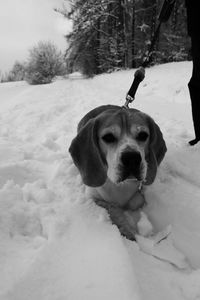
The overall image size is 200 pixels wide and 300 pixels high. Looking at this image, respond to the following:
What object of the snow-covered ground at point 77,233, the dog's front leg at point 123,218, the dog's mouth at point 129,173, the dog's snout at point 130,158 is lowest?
the dog's front leg at point 123,218

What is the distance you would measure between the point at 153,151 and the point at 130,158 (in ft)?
1.87

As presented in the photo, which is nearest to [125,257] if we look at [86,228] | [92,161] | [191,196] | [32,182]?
[86,228]

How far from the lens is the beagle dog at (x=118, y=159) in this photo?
9.08ft

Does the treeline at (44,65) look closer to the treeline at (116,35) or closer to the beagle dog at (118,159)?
the treeline at (116,35)

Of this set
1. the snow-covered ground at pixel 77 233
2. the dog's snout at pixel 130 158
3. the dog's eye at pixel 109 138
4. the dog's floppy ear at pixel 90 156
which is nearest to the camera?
the snow-covered ground at pixel 77 233

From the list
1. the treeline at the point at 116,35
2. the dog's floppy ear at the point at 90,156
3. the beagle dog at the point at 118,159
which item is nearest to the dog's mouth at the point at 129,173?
the beagle dog at the point at 118,159

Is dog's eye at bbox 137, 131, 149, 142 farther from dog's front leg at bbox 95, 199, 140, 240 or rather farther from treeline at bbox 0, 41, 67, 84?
treeline at bbox 0, 41, 67, 84

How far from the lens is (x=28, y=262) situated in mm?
2137

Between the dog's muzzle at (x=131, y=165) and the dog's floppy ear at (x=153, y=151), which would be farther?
the dog's floppy ear at (x=153, y=151)

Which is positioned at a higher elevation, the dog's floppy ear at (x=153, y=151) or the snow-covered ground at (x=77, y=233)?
the dog's floppy ear at (x=153, y=151)

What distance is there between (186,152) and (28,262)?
2.69m

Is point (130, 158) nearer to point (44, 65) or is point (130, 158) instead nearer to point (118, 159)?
point (118, 159)

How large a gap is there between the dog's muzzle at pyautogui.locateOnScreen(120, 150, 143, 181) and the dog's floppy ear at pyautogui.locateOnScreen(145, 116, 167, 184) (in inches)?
15.4

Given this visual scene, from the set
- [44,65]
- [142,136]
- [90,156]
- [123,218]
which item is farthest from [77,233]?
[44,65]
